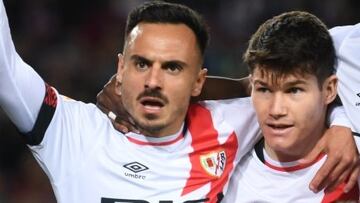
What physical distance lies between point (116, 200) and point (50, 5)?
385 centimetres

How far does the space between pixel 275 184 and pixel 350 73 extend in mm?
481

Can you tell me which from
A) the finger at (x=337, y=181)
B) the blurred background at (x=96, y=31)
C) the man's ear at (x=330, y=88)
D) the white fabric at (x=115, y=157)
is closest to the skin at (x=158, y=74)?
the white fabric at (x=115, y=157)

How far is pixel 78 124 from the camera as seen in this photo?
255 cm

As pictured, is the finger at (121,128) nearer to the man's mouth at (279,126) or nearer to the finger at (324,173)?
the man's mouth at (279,126)

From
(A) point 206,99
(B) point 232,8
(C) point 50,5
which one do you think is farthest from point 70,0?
(A) point 206,99

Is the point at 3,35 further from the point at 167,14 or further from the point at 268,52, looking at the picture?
the point at 268,52

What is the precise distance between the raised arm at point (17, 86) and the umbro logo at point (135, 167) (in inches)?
14.5

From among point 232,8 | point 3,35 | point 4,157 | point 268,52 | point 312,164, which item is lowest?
point 4,157

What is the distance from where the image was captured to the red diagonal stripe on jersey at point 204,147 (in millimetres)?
2602

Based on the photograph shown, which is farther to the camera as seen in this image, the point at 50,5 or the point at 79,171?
the point at 50,5

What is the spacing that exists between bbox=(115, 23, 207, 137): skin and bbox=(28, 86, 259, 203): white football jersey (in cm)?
9

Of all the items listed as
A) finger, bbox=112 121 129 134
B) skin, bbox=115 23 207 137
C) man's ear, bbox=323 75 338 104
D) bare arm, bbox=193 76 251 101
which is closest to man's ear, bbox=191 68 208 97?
skin, bbox=115 23 207 137

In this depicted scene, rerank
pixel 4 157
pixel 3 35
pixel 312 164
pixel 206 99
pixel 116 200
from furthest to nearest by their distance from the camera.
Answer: pixel 4 157 < pixel 206 99 < pixel 312 164 < pixel 116 200 < pixel 3 35

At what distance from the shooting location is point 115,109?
270cm
